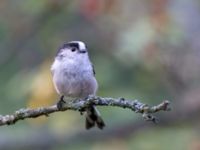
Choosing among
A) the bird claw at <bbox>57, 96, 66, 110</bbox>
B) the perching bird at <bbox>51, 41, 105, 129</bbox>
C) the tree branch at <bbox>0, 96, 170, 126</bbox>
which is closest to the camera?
the tree branch at <bbox>0, 96, 170, 126</bbox>

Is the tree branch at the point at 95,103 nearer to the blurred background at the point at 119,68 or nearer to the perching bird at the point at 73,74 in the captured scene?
the perching bird at the point at 73,74

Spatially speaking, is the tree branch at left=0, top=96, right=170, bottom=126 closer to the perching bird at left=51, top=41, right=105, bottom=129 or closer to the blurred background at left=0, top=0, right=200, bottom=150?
the perching bird at left=51, top=41, right=105, bottom=129

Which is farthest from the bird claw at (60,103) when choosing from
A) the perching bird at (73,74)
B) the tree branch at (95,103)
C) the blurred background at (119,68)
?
the blurred background at (119,68)

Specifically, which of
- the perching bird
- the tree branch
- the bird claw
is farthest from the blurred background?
the tree branch

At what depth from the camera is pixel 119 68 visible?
25.0 ft

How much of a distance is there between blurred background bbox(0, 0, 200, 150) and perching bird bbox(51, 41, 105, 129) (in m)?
2.22

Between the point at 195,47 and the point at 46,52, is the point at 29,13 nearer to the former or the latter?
the point at 46,52

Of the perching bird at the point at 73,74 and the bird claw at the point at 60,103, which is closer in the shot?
the bird claw at the point at 60,103

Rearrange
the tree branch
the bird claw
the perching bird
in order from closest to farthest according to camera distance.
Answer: the tree branch → the bird claw → the perching bird

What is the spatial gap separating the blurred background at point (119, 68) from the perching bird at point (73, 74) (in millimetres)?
2216

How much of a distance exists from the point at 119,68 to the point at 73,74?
3.80 metres

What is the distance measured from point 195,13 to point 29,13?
71.5 inches

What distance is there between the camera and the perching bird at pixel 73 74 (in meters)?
3.81

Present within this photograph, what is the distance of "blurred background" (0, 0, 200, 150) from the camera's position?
6.70m
